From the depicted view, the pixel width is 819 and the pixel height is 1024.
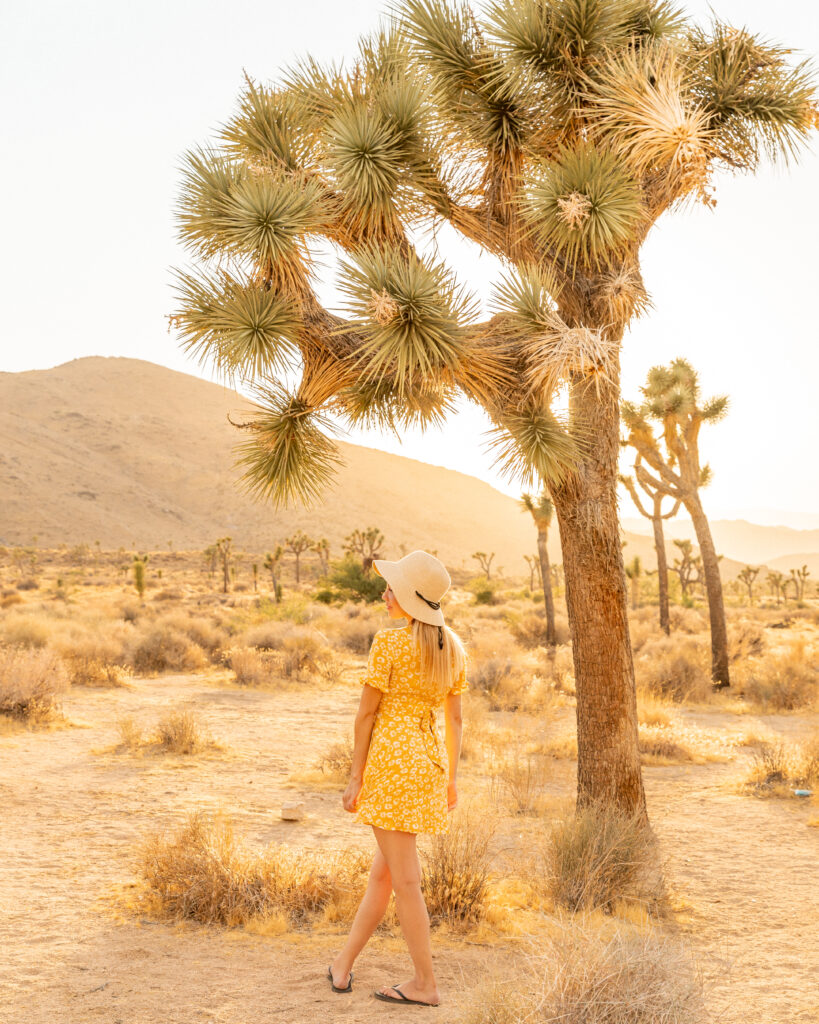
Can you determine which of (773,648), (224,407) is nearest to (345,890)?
(773,648)

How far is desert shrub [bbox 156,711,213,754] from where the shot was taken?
9.07m

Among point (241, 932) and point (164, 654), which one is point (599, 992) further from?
point (164, 654)

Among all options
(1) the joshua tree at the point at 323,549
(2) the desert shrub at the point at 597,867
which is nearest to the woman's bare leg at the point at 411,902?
(2) the desert shrub at the point at 597,867

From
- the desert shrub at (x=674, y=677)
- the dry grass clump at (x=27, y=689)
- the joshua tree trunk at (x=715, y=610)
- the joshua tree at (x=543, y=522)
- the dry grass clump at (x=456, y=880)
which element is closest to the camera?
the dry grass clump at (x=456, y=880)

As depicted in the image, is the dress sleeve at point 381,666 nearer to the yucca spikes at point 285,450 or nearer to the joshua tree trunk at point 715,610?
the yucca spikes at point 285,450

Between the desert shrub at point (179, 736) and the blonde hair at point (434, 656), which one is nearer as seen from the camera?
the blonde hair at point (434, 656)

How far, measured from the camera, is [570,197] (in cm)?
591

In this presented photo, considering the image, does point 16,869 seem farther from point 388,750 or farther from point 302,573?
point 302,573

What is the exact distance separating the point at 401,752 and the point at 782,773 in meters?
6.26

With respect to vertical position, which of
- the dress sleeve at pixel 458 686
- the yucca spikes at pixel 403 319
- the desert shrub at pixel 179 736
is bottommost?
the desert shrub at pixel 179 736

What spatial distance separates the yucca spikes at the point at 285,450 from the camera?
6.39 meters

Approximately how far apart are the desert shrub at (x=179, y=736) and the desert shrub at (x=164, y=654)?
6.25 meters

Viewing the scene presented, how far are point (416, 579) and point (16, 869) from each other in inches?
140

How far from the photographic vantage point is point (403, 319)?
5.54 metres
